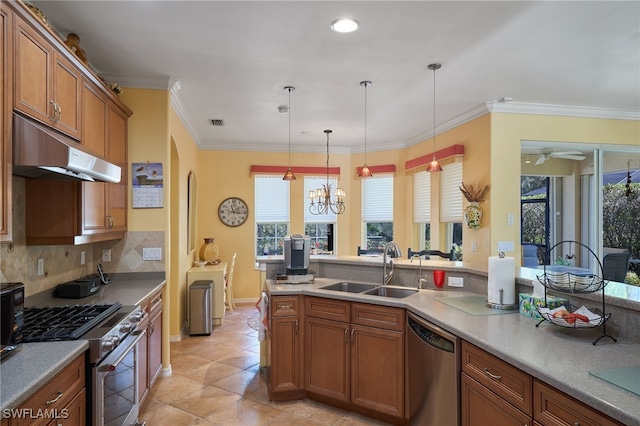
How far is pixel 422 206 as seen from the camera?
6.14 metres

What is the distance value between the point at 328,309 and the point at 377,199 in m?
4.11

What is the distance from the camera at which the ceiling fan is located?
4.59 metres

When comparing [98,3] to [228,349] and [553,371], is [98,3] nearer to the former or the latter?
[553,371]

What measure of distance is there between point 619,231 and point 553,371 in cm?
424

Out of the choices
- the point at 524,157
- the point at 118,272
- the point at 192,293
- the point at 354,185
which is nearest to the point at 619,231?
the point at 524,157

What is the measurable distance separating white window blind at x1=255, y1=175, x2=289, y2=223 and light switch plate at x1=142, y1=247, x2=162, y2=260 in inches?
126

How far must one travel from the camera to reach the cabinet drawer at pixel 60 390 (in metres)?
1.38

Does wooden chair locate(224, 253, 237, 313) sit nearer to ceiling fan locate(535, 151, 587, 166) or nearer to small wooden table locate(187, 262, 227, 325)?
small wooden table locate(187, 262, 227, 325)

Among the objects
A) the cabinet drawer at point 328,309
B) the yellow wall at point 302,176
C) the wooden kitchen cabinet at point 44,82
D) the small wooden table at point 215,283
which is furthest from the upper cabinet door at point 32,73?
the small wooden table at point 215,283

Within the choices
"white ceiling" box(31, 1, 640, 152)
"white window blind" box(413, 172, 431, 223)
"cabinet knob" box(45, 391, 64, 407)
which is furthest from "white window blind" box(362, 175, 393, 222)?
"cabinet knob" box(45, 391, 64, 407)

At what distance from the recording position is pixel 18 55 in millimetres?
1821

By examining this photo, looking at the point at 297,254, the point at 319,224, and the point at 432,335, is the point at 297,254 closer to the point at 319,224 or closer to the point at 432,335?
the point at 432,335

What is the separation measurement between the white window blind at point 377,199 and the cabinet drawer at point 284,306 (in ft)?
13.1

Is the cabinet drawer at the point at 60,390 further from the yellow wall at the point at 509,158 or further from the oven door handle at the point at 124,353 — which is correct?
the yellow wall at the point at 509,158
